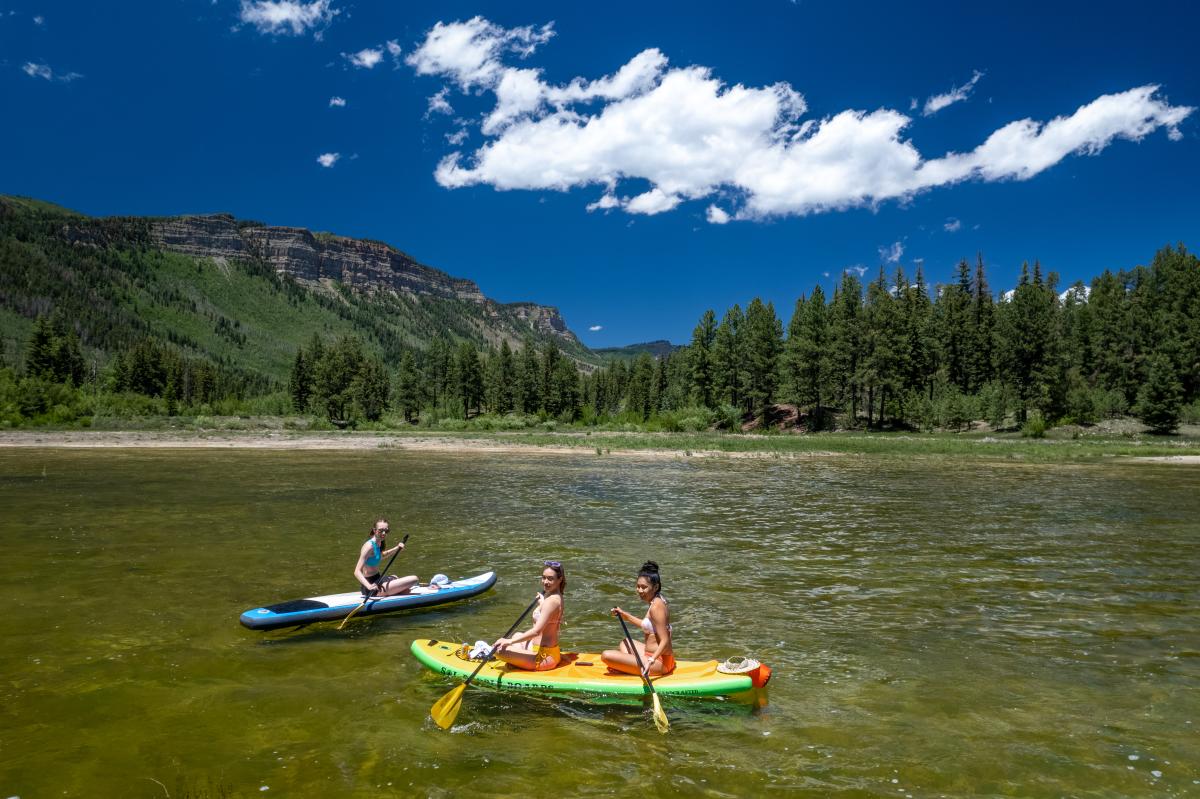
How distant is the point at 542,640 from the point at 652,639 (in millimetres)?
1500

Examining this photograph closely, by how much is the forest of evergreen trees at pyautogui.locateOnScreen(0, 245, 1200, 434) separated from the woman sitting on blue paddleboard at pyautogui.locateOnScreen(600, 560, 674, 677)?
210 ft

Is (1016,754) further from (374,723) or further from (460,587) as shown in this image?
(460,587)

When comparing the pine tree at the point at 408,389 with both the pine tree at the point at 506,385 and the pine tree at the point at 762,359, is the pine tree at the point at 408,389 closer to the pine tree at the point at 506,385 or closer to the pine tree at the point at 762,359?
the pine tree at the point at 506,385

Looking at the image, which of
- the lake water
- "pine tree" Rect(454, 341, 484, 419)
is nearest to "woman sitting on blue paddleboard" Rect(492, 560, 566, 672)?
the lake water

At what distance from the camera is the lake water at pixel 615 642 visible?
22.4ft

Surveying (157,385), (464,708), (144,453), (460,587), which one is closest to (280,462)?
(144,453)

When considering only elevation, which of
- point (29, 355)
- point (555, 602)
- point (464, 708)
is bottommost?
point (464, 708)

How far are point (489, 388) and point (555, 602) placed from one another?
3850 inches

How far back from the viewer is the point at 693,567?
53.4 feet

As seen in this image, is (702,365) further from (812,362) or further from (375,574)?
(375,574)

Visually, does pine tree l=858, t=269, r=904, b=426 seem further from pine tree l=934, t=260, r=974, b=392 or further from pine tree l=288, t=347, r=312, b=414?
pine tree l=288, t=347, r=312, b=414

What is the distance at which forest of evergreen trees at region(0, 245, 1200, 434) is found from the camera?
68250 mm

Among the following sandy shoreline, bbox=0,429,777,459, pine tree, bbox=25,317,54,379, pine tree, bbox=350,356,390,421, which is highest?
pine tree, bbox=25,317,54,379

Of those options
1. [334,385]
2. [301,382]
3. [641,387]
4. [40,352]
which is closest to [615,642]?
[334,385]
